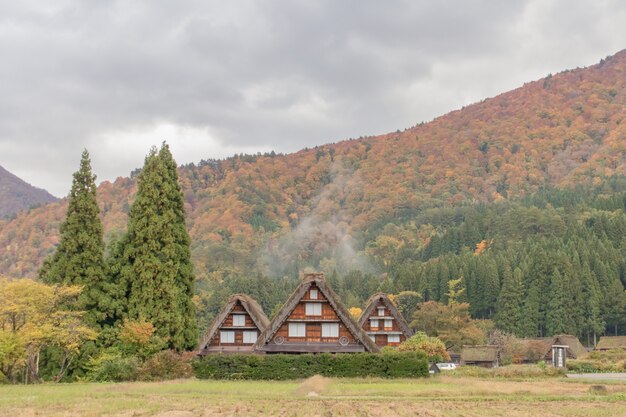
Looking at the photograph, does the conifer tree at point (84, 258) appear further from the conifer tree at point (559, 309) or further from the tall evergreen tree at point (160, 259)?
the conifer tree at point (559, 309)

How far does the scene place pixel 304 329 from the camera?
59469 mm

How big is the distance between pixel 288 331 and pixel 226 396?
20917mm

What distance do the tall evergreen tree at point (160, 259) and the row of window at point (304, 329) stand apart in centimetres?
843

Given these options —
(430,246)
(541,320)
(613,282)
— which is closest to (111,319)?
(541,320)

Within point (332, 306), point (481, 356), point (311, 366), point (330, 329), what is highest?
point (332, 306)

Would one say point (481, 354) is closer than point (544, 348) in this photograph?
Yes

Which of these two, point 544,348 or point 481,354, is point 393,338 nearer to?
point 481,354

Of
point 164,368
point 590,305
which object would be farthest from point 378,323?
point 590,305

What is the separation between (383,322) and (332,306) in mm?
27253

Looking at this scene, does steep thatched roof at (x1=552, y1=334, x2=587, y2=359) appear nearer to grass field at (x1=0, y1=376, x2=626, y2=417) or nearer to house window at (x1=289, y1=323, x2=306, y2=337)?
grass field at (x1=0, y1=376, x2=626, y2=417)

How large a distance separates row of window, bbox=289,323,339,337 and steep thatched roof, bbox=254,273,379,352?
105 cm

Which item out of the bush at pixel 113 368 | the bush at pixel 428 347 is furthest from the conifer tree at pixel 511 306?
the bush at pixel 113 368

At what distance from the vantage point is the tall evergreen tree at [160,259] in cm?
5678

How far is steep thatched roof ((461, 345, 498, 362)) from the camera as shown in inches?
3610
